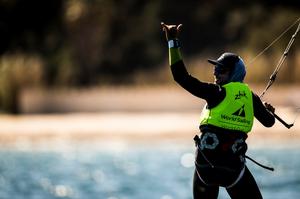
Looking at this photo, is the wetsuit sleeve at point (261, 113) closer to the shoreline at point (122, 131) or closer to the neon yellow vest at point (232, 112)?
the neon yellow vest at point (232, 112)

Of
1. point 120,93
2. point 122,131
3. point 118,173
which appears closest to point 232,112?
point 118,173

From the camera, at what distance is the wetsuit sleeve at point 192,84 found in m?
5.93

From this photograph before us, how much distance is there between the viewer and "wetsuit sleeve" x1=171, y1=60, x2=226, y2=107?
5926 millimetres

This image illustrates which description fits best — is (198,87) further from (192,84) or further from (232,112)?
(232,112)

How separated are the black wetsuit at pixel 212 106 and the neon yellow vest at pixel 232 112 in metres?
0.05

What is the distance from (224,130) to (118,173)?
30.8 feet

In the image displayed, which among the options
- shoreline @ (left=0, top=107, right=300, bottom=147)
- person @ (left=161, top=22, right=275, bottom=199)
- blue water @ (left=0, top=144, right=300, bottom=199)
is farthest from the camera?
shoreline @ (left=0, top=107, right=300, bottom=147)

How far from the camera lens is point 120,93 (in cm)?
2597

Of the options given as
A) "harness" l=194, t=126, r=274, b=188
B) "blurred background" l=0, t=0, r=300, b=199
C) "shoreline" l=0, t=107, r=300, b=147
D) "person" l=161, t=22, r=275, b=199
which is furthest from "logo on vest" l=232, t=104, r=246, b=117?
"shoreline" l=0, t=107, r=300, b=147

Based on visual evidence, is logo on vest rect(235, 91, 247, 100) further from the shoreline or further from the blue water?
the shoreline

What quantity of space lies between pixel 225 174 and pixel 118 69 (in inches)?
1036

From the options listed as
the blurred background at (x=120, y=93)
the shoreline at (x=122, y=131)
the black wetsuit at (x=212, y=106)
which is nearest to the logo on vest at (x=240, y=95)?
the black wetsuit at (x=212, y=106)

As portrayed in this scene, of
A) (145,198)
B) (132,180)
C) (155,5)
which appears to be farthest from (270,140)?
(155,5)

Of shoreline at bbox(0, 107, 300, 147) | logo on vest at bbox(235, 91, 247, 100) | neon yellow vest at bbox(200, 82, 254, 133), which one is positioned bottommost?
neon yellow vest at bbox(200, 82, 254, 133)
